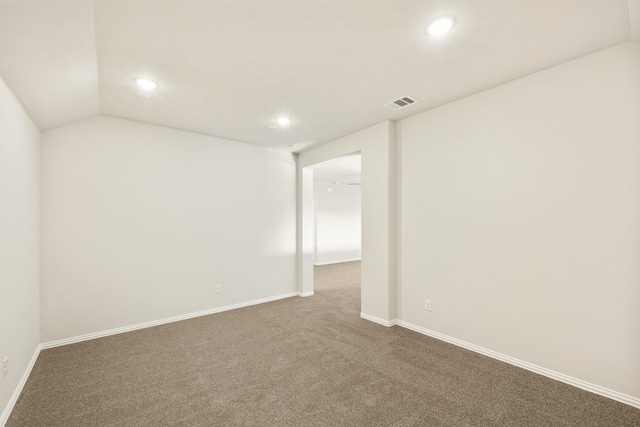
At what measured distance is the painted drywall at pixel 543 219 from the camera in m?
2.05

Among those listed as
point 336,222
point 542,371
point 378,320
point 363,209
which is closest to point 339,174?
point 336,222

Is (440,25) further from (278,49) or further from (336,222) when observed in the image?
(336,222)

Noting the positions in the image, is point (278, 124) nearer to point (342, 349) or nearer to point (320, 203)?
point (342, 349)

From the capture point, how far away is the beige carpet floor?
1896mm

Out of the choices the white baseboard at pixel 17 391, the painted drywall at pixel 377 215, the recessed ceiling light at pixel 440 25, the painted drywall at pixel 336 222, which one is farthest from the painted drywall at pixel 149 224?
the painted drywall at pixel 336 222

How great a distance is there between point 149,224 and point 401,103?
3.45m

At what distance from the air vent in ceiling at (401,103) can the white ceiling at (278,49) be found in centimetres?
10

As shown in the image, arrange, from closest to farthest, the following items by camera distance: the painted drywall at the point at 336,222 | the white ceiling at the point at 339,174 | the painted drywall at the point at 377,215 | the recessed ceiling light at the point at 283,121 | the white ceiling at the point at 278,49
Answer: the white ceiling at the point at 278,49
the recessed ceiling light at the point at 283,121
the painted drywall at the point at 377,215
the white ceiling at the point at 339,174
the painted drywall at the point at 336,222

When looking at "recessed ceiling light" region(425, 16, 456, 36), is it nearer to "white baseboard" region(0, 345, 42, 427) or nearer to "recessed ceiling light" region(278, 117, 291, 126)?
"recessed ceiling light" region(278, 117, 291, 126)

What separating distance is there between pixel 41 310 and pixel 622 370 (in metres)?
5.28

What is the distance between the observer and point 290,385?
227cm

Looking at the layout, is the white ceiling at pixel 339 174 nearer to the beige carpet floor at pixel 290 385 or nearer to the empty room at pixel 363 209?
the empty room at pixel 363 209

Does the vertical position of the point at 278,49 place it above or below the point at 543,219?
above

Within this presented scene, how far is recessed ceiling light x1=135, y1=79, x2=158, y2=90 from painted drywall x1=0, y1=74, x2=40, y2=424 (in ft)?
2.83
